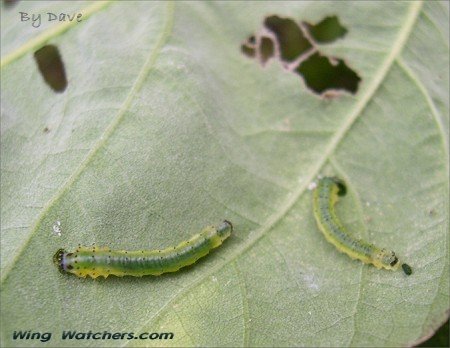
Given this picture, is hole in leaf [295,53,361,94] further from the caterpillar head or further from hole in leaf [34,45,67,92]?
hole in leaf [34,45,67,92]

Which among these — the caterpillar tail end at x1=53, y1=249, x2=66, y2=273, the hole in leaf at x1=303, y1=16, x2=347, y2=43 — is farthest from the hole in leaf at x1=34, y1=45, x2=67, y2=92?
the hole in leaf at x1=303, y1=16, x2=347, y2=43

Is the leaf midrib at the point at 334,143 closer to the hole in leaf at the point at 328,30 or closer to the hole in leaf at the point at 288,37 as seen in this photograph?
the hole in leaf at the point at 328,30

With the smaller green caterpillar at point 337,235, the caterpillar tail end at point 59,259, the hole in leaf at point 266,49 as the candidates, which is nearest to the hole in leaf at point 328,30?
the hole in leaf at point 266,49

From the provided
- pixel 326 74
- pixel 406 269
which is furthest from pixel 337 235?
pixel 326 74

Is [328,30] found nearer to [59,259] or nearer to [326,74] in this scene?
[326,74]

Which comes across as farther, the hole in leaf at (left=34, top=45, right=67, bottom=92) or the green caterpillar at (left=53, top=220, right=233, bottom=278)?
the hole in leaf at (left=34, top=45, right=67, bottom=92)

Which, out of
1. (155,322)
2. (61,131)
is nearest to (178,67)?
(61,131)
